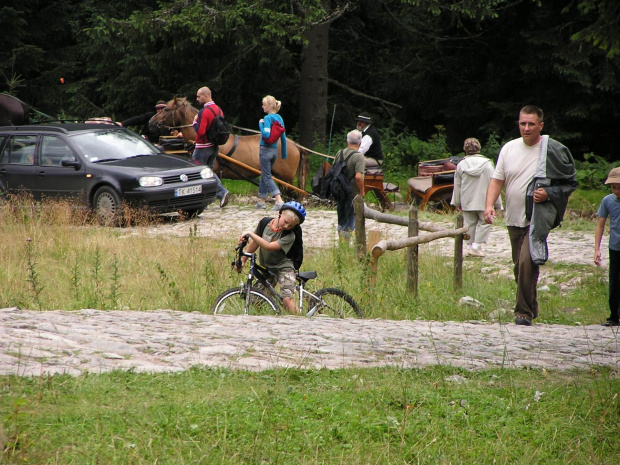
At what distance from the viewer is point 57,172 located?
16.5 metres

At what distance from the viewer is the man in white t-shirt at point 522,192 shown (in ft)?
27.6

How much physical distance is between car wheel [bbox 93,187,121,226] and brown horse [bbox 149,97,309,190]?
358cm

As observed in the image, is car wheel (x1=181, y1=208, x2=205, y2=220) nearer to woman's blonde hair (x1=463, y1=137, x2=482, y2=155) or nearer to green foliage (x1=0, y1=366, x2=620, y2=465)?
woman's blonde hair (x1=463, y1=137, x2=482, y2=155)

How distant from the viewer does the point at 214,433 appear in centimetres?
450

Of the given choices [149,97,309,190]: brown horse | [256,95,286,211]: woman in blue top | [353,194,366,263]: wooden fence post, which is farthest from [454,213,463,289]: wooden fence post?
[149,97,309,190]: brown horse

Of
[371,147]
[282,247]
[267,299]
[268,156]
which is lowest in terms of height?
[267,299]

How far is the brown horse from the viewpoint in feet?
63.4

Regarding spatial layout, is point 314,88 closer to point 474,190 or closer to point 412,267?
point 474,190

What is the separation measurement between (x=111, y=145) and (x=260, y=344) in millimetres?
11281

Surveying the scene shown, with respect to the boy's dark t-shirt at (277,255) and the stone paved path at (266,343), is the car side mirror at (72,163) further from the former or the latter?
the stone paved path at (266,343)

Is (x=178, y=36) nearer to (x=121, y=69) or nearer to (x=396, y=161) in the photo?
(x=121, y=69)

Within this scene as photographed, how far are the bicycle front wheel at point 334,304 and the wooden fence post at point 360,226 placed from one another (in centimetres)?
194

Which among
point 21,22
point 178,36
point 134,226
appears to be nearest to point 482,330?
point 134,226

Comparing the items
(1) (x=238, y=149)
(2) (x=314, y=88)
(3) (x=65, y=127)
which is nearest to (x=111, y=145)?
(3) (x=65, y=127)
